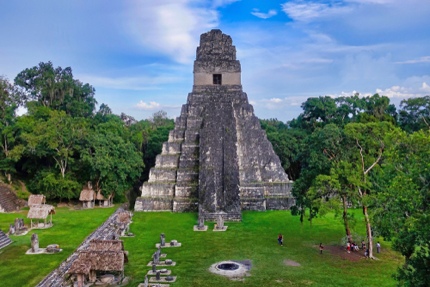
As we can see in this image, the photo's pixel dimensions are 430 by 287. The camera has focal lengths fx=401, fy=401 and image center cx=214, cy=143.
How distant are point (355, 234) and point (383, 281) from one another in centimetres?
585

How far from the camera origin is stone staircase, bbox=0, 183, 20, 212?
26828 millimetres

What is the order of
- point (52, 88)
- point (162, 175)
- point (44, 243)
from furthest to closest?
point (52, 88) → point (162, 175) → point (44, 243)

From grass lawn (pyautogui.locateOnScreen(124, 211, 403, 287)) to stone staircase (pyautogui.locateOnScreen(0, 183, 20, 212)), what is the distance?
9452mm

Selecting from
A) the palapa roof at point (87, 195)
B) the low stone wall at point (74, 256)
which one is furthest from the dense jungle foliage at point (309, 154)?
the low stone wall at point (74, 256)

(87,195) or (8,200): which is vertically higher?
(87,195)

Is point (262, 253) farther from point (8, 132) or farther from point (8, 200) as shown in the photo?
point (8, 132)

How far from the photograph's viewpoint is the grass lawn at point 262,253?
14031 millimetres

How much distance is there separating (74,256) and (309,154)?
11394 millimetres

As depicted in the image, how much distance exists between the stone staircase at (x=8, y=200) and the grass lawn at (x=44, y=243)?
953 millimetres

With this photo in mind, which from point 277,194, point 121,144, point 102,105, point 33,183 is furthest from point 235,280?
point 102,105

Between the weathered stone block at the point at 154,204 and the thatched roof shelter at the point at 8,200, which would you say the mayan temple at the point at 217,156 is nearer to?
the weathered stone block at the point at 154,204

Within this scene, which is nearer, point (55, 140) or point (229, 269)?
point (229, 269)

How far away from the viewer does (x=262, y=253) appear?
17.1 meters

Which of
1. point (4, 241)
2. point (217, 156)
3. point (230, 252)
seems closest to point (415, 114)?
point (217, 156)
